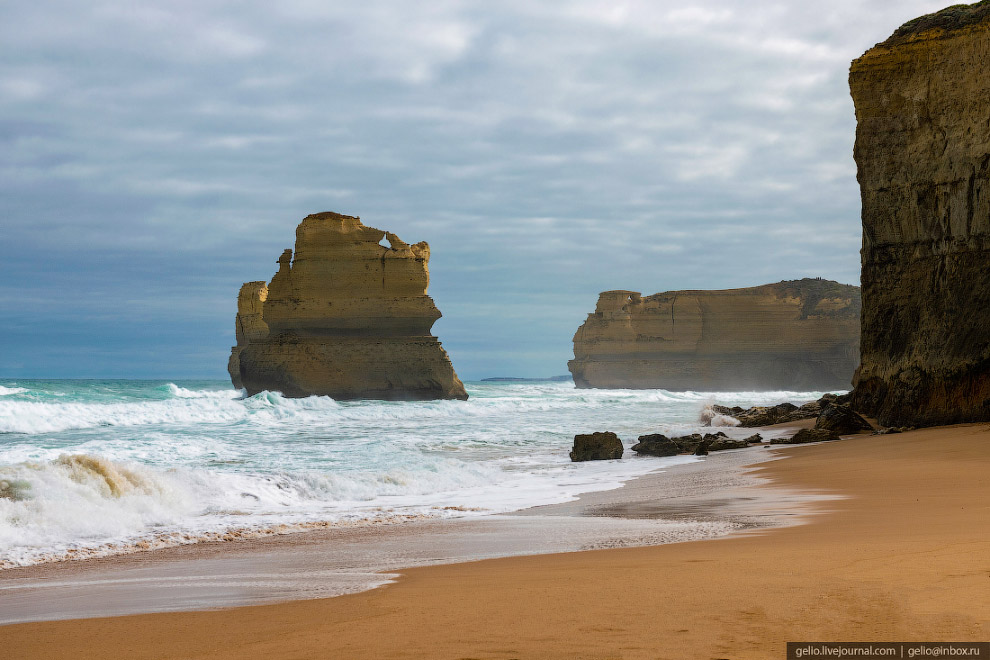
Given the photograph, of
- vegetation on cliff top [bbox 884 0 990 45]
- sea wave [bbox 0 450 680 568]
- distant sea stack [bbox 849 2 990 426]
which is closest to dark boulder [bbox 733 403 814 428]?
distant sea stack [bbox 849 2 990 426]

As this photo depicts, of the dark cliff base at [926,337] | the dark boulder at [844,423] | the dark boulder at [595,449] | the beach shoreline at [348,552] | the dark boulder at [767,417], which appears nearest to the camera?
the beach shoreline at [348,552]

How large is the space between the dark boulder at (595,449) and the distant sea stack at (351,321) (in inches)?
1110

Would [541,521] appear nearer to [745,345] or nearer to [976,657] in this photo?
[976,657]

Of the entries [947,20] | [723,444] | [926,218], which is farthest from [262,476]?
[947,20]

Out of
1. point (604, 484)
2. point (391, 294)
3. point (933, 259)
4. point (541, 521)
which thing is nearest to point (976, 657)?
point (541, 521)

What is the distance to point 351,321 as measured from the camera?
4256 centimetres

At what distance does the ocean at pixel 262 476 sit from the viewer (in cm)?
734

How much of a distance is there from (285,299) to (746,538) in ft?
131

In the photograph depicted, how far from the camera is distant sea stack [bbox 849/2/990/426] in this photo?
14.1 metres

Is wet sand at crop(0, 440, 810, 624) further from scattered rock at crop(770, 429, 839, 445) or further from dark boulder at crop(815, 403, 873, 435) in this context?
dark boulder at crop(815, 403, 873, 435)

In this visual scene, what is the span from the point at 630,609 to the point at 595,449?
444 inches

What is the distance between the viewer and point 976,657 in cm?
237

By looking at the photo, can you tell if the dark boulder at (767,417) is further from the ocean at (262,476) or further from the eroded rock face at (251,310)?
the eroded rock face at (251,310)

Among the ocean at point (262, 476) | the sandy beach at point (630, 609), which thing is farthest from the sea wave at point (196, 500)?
the sandy beach at point (630, 609)
